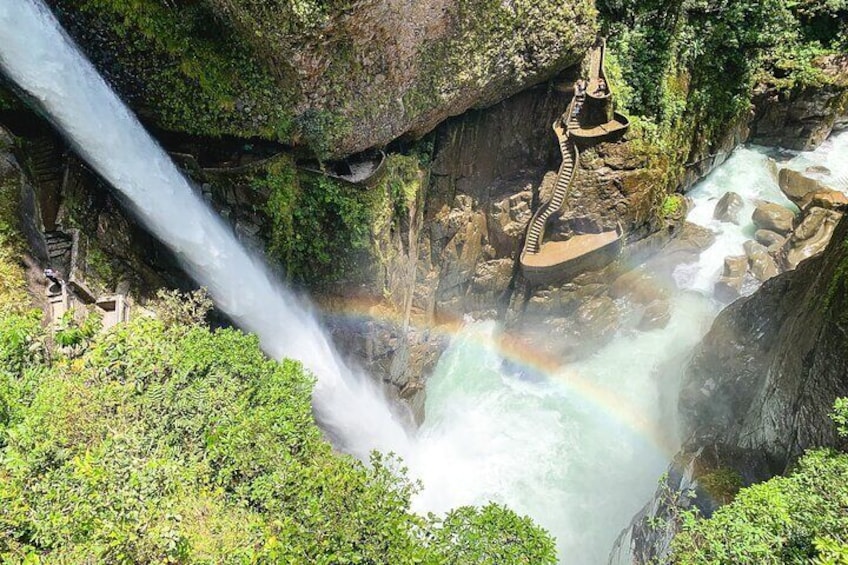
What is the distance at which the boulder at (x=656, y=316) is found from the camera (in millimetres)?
20406

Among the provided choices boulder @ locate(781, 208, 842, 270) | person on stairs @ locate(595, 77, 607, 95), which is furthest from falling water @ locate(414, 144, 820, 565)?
person on stairs @ locate(595, 77, 607, 95)

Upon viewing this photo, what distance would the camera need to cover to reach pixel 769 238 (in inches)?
854

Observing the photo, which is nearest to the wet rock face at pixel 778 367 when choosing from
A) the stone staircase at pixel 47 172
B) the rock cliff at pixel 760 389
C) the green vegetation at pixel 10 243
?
the rock cliff at pixel 760 389

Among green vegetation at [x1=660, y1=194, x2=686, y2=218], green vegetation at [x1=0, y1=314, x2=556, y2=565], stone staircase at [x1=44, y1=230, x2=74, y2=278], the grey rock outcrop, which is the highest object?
stone staircase at [x1=44, y1=230, x2=74, y2=278]

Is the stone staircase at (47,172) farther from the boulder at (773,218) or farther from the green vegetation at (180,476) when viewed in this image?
the boulder at (773,218)

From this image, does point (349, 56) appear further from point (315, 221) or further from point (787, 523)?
point (787, 523)

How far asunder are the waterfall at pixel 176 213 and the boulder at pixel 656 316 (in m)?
10.7

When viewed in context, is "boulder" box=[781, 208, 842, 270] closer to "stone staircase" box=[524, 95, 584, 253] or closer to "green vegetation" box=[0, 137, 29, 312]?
"stone staircase" box=[524, 95, 584, 253]

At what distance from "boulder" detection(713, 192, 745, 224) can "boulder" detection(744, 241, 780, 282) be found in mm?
2268

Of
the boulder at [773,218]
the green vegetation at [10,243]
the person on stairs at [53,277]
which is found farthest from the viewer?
the boulder at [773,218]

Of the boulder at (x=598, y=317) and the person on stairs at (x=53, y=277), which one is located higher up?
the person on stairs at (x=53, y=277)

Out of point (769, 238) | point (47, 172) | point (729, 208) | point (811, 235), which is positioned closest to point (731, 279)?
point (769, 238)

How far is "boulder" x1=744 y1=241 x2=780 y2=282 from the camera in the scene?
20.5m

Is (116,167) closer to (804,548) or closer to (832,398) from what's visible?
(804,548)
